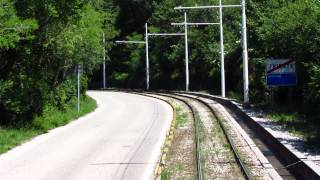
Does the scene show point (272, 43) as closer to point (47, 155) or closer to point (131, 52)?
point (47, 155)

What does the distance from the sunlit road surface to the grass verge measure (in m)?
0.42

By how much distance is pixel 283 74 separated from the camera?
1150 inches

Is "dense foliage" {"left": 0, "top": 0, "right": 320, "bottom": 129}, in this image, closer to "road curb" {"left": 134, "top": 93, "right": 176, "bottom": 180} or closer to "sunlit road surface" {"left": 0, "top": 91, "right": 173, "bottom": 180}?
"sunlit road surface" {"left": 0, "top": 91, "right": 173, "bottom": 180}

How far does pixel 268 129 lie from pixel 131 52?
7494cm

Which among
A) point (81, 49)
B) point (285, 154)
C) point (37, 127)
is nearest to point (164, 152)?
point (285, 154)

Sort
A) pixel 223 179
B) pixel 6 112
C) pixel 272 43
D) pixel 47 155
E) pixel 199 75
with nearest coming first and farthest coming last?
1. pixel 223 179
2. pixel 47 155
3. pixel 6 112
4. pixel 272 43
5. pixel 199 75

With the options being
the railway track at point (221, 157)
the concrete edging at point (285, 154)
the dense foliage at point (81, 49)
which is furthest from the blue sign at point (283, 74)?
the railway track at point (221, 157)

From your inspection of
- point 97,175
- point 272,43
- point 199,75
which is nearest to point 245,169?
point 97,175

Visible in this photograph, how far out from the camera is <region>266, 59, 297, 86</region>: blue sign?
95.4ft

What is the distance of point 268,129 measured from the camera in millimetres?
21172

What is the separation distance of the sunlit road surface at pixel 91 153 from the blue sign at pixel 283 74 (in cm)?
544

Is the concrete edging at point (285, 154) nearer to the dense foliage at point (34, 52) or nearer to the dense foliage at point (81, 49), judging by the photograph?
the dense foliage at point (81, 49)

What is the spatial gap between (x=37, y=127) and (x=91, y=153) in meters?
7.86

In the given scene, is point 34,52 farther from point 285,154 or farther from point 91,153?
point 285,154
